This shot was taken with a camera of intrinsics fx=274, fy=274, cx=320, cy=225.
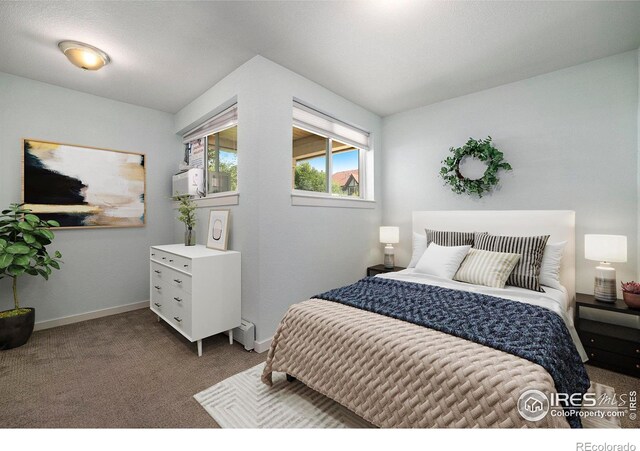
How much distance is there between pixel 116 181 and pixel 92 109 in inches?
32.9

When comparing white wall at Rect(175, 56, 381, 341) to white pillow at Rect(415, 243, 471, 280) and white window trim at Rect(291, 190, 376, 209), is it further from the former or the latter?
white pillow at Rect(415, 243, 471, 280)

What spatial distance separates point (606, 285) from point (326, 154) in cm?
285

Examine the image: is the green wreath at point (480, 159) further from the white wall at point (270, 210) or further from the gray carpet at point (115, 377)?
the gray carpet at point (115, 377)

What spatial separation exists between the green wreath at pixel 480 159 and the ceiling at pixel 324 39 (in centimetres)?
67

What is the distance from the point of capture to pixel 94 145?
10.5 ft

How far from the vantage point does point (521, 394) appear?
102cm

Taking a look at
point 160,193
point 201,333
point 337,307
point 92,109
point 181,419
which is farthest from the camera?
point 160,193

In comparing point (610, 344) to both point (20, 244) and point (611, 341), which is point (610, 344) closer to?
point (611, 341)

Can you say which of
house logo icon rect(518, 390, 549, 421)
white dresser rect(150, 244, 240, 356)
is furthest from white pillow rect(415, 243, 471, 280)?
white dresser rect(150, 244, 240, 356)

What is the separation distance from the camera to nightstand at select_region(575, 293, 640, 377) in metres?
2.02

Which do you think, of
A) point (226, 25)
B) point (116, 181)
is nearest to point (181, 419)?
point (226, 25)

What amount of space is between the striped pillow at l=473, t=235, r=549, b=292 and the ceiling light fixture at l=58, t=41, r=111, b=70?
3910mm

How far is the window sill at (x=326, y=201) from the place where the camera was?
9.05 feet
